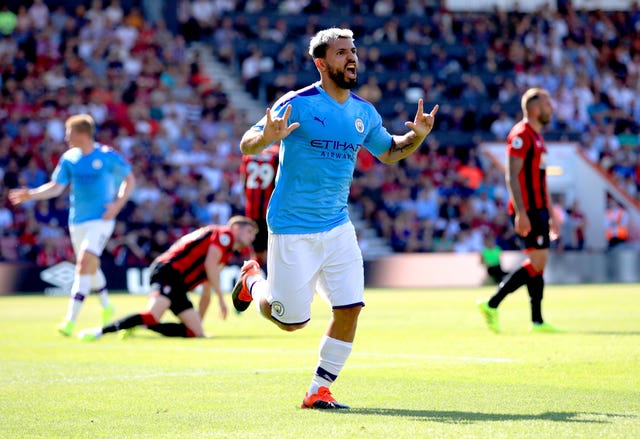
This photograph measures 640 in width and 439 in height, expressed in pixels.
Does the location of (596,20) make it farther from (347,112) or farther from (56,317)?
(347,112)

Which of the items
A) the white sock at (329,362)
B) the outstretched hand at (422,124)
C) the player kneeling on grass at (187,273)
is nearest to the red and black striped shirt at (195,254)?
the player kneeling on grass at (187,273)

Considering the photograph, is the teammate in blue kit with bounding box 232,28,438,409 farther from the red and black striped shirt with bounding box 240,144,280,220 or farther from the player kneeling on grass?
the red and black striped shirt with bounding box 240,144,280,220

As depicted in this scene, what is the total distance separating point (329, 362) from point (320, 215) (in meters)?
0.97

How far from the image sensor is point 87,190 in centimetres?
1546

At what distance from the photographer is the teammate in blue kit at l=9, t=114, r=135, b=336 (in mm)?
15273

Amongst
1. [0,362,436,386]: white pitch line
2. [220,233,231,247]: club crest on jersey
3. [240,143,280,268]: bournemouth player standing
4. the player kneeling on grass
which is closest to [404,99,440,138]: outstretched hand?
[0,362,436,386]: white pitch line

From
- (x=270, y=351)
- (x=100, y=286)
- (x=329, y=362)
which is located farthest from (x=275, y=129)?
(x=100, y=286)

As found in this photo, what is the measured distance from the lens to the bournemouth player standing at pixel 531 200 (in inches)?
557

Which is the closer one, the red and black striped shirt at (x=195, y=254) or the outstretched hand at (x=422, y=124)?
the outstretched hand at (x=422, y=124)

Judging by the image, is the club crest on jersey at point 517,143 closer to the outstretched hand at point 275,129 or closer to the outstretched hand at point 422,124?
the outstretched hand at point 422,124

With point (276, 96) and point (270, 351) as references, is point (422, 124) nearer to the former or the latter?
point (270, 351)

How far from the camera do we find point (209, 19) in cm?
3578

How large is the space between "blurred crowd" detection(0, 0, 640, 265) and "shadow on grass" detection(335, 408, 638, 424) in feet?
67.9

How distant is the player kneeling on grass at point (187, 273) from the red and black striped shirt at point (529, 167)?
3.31 meters
